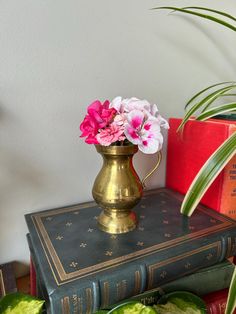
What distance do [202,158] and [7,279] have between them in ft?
1.98

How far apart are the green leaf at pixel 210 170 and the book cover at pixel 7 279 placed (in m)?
0.44

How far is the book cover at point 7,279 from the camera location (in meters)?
0.56

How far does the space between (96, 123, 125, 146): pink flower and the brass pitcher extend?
1.2 inches

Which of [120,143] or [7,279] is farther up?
[120,143]

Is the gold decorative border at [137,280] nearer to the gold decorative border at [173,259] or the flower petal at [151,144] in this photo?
the gold decorative border at [173,259]

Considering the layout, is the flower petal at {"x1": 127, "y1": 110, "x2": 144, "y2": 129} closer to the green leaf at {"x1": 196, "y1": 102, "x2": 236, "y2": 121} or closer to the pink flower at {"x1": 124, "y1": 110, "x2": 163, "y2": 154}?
the pink flower at {"x1": 124, "y1": 110, "x2": 163, "y2": 154}

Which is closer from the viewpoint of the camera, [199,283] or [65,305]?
[65,305]

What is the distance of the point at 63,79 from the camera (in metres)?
0.65

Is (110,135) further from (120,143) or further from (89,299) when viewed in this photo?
(89,299)

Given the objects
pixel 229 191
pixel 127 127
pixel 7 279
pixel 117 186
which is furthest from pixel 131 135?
pixel 7 279

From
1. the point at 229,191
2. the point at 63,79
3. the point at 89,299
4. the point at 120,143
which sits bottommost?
the point at 89,299

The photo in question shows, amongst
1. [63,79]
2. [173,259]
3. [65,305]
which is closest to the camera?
[65,305]

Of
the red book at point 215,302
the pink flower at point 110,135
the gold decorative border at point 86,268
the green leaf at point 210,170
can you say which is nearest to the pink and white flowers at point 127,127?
the pink flower at point 110,135

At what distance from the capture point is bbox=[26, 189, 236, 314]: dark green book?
430 mm
